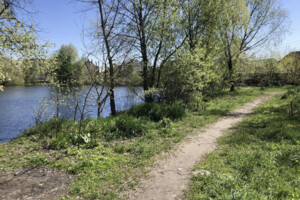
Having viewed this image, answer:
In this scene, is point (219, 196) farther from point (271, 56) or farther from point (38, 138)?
point (271, 56)

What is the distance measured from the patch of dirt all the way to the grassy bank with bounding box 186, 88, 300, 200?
9.11ft

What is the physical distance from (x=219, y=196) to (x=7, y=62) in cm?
850

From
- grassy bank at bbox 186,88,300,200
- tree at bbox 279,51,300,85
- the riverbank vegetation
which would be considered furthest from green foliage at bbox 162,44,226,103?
tree at bbox 279,51,300,85

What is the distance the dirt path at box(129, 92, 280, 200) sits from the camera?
380cm

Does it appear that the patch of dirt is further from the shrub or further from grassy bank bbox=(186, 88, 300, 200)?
the shrub

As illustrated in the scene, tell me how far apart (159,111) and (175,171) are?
5.20 metres

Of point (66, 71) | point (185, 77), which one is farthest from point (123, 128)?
point (66, 71)

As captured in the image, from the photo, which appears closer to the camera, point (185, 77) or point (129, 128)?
point (129, 128)

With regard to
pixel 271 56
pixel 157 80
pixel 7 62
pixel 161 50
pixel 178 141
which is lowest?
pixel 178 141

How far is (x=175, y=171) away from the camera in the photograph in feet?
15.4

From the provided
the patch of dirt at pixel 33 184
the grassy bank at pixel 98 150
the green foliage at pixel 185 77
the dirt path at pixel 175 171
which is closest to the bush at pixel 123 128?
the grassy bank at pixel 98 150

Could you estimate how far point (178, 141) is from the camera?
678cm

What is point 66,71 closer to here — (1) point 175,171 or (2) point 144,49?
(2) point 144,49

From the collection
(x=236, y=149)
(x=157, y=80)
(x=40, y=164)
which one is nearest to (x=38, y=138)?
(x=40, y=164)
